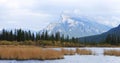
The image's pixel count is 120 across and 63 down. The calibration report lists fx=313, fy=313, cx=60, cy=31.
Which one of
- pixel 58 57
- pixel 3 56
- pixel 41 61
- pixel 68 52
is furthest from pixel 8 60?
pixel 68 52

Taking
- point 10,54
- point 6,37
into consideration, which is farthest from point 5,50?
point 6,37

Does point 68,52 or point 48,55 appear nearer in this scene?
point 48,55

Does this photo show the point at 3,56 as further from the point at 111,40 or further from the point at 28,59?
the point at 111,40

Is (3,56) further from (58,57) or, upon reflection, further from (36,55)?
(58,57)

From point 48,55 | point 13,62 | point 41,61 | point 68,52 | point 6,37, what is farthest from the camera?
point 6,37

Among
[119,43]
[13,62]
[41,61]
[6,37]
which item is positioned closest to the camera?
[13,62]

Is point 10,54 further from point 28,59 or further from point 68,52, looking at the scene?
point 68,52

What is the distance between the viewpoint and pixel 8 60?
44781 mm

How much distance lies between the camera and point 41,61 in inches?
1790

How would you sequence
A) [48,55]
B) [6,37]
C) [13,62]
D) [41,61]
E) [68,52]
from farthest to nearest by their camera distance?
1. [6,37]
2. [68,52]
3. [48,55]
4. [41,61]
5. [13,62]

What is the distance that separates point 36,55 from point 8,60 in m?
4.82

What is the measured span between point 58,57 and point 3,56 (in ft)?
29.7

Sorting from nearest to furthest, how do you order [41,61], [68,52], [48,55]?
[41,61], [48,55], [68,52]

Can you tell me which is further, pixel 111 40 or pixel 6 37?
pixel 111 40
